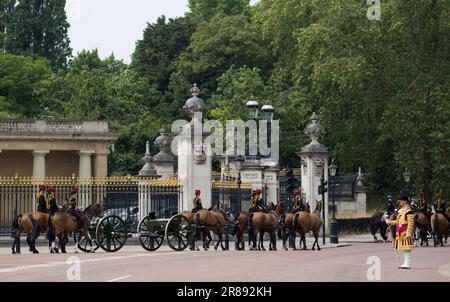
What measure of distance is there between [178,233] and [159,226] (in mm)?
606

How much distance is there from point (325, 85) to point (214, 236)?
27.2 metres

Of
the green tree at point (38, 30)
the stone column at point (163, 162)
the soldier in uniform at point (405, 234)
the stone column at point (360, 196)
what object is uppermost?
the green tree at point (38, 30)

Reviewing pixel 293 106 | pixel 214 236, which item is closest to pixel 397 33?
pixel 293 106

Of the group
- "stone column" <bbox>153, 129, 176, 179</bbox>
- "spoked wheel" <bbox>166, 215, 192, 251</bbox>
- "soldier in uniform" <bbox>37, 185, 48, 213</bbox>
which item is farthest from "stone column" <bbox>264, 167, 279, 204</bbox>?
"soldier in uniform" <bbox>37, 185, 48, 213</bbox>

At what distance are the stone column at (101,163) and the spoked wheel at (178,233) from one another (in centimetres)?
3814

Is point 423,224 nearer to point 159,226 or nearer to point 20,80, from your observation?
point 159,226

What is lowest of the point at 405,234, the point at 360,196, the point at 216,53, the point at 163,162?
the point at 405,234

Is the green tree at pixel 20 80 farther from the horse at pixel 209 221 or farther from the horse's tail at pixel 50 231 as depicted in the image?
the horse's tail at pixel 50 231

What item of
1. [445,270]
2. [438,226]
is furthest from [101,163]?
[445,270]

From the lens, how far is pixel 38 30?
99.8 metres

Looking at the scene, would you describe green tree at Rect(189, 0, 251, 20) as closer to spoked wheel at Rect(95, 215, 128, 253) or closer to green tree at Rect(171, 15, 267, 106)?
green tree at Rect(171, 15, 267, 106)

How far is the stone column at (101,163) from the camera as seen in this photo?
7688 centimetres

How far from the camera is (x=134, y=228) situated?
48219mm

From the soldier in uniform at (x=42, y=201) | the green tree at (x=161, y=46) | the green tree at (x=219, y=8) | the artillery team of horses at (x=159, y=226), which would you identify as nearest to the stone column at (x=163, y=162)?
the artillery team of horses at (x=159, y=226)
